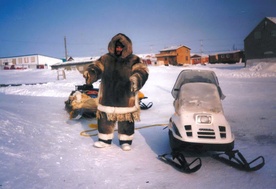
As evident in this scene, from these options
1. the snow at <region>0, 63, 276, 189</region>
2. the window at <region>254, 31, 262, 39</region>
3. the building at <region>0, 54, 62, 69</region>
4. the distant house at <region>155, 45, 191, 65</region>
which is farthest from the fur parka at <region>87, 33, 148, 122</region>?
the building at <region>0, 54, 62, 69</region>

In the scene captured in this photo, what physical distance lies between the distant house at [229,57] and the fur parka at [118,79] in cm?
5741

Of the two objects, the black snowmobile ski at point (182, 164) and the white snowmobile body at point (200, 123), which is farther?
the white snowmobile body at point (200, 123)

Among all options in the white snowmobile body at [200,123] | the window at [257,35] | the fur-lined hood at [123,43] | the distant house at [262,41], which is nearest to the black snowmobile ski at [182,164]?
the white snowmobile body at [200,123]

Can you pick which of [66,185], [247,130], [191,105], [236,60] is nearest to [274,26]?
[236,60]

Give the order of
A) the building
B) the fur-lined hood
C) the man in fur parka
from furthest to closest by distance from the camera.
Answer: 1. the building
2. the fur-lined hood
3. the man in fur parka

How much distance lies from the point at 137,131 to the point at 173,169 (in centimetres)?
254

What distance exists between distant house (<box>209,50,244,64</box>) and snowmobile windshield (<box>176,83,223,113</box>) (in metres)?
57.0

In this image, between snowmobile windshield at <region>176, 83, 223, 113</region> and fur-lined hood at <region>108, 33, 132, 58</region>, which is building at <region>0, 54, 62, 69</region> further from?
snowmobile windshield at <region>176, 83, 223, 113</region>

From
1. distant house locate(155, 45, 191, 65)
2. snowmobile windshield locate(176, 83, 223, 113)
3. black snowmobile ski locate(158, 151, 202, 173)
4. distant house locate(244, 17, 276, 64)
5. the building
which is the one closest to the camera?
black snowmobile ski locate(158, 151, 202, 173)

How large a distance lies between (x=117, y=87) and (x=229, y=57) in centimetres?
6087

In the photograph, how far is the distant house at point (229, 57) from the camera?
57531 mm

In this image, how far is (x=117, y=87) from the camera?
432 cm

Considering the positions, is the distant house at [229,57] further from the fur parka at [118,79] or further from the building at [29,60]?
the fur parka at [118,79]

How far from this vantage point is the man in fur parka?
4301 mm
